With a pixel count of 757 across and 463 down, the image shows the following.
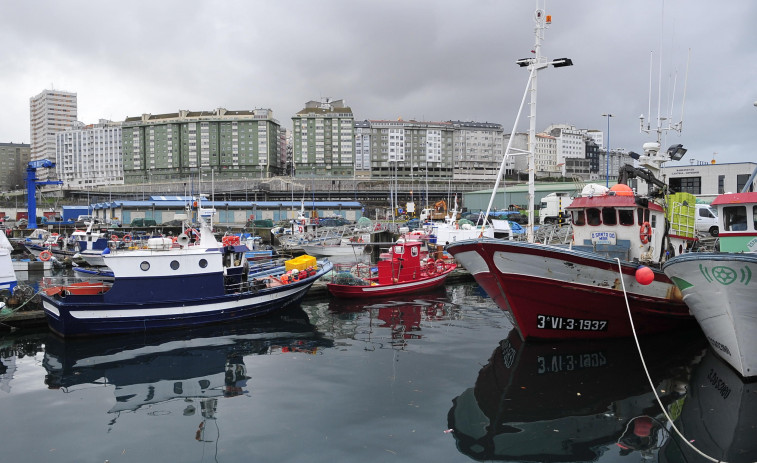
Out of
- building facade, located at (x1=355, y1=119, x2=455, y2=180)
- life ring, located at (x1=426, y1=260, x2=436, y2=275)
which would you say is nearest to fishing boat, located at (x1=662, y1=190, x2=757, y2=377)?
life ring, located at (x1=426, y1=260, x2=436, y2=275)

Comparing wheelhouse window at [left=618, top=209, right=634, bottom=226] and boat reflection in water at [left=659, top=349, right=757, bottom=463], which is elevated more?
wheelhouse window at [left=618, top=209, right=634, bottom=226]

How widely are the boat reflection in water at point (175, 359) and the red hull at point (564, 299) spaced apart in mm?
5476

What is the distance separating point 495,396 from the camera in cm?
1007

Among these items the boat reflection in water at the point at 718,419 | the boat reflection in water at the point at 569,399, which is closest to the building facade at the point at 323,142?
the boat reflection in water at the point at 569,399

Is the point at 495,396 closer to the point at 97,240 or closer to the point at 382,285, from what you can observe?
the point at 382,285

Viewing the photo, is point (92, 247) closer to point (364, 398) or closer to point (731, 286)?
point (364, 398)

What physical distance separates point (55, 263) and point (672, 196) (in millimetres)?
37892

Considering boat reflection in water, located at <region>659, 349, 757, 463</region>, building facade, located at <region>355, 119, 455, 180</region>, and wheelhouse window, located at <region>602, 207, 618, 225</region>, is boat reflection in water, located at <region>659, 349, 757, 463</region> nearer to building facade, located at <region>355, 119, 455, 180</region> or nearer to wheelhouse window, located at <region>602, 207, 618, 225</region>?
wheelhouse window, located at <region>602, 207, 618, 225</region>

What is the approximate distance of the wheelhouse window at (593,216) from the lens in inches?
580

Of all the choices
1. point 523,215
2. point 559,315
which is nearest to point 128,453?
point 559,315

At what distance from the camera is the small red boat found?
21141 mm

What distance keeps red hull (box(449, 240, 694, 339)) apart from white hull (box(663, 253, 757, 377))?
204cm

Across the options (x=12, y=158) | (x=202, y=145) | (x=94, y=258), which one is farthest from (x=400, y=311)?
(x=12, y=158)

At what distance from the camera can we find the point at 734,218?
11672 mm
